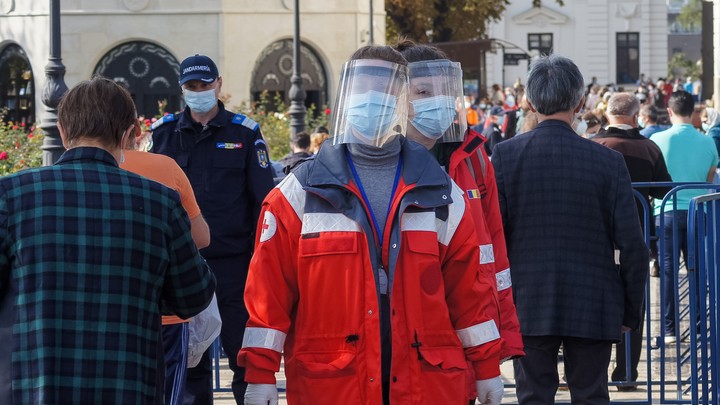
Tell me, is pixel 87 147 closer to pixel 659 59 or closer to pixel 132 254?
pixel 132 254

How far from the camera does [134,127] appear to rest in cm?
447

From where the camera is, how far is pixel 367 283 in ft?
14.3

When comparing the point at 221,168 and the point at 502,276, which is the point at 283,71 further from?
the point at 502,276

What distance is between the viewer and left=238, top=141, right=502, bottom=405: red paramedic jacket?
436 centimetres

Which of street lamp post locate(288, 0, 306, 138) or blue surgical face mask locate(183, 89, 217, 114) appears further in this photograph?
street lamp post locate(288, 0, 306, 138)

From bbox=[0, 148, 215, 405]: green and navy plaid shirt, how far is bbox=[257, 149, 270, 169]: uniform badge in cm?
326

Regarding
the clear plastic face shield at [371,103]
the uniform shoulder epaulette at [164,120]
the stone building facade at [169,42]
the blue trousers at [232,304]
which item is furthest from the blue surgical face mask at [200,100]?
the stone building facade at [169,42]

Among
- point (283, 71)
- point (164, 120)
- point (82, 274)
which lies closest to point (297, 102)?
point (283, 71)

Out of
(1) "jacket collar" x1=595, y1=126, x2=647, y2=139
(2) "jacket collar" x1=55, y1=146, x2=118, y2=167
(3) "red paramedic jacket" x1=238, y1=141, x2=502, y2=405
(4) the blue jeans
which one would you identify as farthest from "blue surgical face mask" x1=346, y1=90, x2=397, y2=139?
(1) "jacket collar" x1=595, y1=126, x2=647, y2=139

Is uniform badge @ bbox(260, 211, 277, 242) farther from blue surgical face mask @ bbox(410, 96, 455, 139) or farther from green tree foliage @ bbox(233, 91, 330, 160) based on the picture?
green tree foliage @ bbox(233, 91, 330, 160)

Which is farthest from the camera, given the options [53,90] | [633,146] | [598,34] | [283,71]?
[598,34]

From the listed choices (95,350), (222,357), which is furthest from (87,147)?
(222,357)

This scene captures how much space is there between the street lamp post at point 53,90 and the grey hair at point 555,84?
6.28 m

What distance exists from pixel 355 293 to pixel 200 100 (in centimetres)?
321
